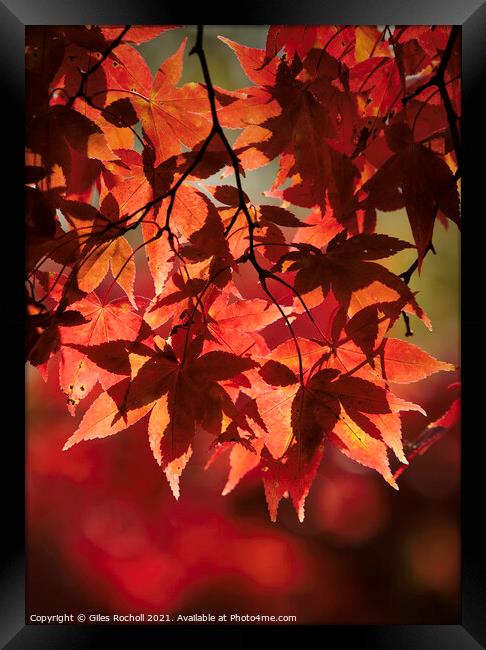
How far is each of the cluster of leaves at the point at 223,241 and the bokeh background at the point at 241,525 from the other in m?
0.09

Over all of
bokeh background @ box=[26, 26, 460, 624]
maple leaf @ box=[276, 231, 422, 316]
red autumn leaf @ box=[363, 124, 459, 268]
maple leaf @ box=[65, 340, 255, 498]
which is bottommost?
bokeh background @ box=[26, 26, 460, 624]

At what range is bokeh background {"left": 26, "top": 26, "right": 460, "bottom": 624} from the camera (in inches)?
27.6

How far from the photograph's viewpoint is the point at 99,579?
0.92 metres

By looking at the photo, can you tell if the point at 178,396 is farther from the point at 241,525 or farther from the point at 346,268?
the point at 241,525

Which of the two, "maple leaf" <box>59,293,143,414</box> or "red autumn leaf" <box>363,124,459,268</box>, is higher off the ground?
"red autumn leaf" <box>363,124,459,268</box>

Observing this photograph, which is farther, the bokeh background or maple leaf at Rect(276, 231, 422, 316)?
the bokeh background

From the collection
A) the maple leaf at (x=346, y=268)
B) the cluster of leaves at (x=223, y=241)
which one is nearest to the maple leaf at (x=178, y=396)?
the cluster of leaves at (x=223, y=241)

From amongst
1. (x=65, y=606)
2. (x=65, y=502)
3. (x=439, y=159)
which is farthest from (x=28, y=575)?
(x=439, y=159)

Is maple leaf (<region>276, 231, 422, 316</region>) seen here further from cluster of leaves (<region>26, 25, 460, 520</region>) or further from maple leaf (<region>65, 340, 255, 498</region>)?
maple leaf (<region>65, 340, 255, 498</region>)

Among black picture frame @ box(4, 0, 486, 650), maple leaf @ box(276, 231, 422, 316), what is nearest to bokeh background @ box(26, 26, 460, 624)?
black picture frame @ box(4, 0, 486, 650)

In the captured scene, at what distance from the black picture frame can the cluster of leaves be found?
21 millimetres
